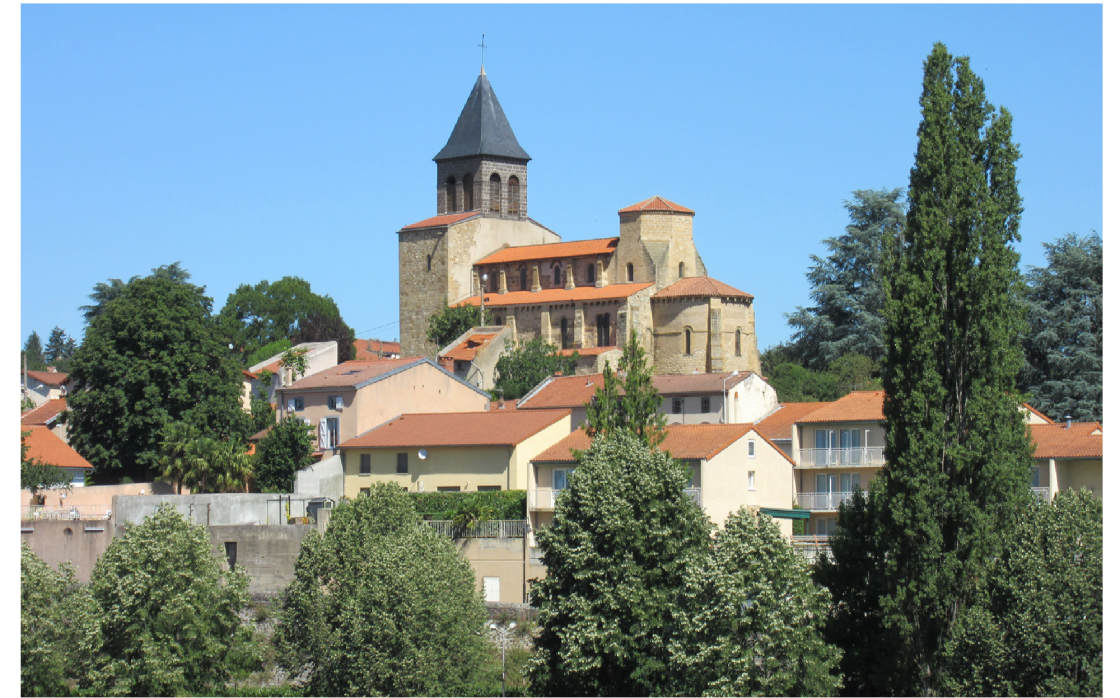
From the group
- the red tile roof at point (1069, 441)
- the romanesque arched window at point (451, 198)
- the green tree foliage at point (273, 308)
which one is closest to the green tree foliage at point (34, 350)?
the green tree foliage at point (273, 308)

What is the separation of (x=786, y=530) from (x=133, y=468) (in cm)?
2383

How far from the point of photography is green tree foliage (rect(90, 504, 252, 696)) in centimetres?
3102

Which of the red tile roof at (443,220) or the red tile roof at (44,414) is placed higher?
the red tile roof at (443,220)

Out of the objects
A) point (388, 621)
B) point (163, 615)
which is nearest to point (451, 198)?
point (163, 615)

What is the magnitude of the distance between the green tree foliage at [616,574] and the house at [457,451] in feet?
48.4

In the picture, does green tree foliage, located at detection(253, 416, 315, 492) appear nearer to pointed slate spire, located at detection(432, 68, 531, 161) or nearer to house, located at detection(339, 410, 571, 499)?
house, located at detection(339, 410, 571, 499)

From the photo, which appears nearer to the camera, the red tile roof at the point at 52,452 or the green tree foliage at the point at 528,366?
the red tile roof at the point at 52,452

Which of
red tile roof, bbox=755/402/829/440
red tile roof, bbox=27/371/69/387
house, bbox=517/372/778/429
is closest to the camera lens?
red tile roof, bbox=755/402/829/440

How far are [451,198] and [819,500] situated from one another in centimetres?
5468

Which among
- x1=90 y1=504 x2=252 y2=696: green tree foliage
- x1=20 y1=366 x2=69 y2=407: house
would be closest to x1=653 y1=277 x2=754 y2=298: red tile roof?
x1=20 y1=366 x2=69 y2=407: house

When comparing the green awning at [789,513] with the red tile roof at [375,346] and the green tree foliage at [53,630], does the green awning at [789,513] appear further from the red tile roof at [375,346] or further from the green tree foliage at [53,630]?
the red tile roof at [375,346]

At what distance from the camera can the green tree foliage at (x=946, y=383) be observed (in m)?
25.9

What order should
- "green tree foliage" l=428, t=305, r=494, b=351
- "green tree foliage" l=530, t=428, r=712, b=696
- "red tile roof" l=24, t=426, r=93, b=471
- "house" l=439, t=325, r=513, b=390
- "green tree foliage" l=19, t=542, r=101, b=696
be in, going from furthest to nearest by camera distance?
"green tree foliage" l=428, t=305, r=494, b=351, "house" l=439, t=325, r=513, b=390, "red tile roof" l=24, t=426, r=93, b=471, "green tree foliage" l=19, t=542, r=101, b=696, "green tree foliage" l=530, t=428, r=712, b=696

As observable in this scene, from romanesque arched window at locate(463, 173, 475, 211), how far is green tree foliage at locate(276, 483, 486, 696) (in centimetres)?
6253
